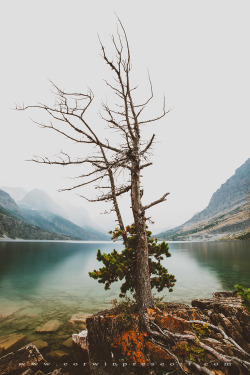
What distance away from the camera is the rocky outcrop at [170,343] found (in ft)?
14.2

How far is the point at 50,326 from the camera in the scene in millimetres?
10117

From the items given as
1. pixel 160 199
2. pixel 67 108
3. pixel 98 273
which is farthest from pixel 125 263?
pixel 67 108

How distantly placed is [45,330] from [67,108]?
11.4 meters

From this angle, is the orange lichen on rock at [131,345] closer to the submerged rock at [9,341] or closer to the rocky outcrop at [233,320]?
the rocky outcrop at [233,320]

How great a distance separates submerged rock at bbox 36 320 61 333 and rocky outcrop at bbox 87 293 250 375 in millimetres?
5534

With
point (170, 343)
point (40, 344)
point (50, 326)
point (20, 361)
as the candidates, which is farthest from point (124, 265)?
point (50, 326)

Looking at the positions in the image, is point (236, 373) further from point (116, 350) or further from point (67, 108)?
point (67, 108)

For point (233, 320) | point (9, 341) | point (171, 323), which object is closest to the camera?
point (171, 323)

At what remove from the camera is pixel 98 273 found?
6309mm

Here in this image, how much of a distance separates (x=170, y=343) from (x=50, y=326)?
8437mm

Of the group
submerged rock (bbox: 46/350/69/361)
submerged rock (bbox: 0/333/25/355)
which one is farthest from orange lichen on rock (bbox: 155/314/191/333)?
submerged rock (bbox: 0/333/25/355)

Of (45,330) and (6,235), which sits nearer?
(45,330)

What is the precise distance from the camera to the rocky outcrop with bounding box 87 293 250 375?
4.34m

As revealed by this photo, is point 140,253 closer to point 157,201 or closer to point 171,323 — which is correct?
point 157,201
